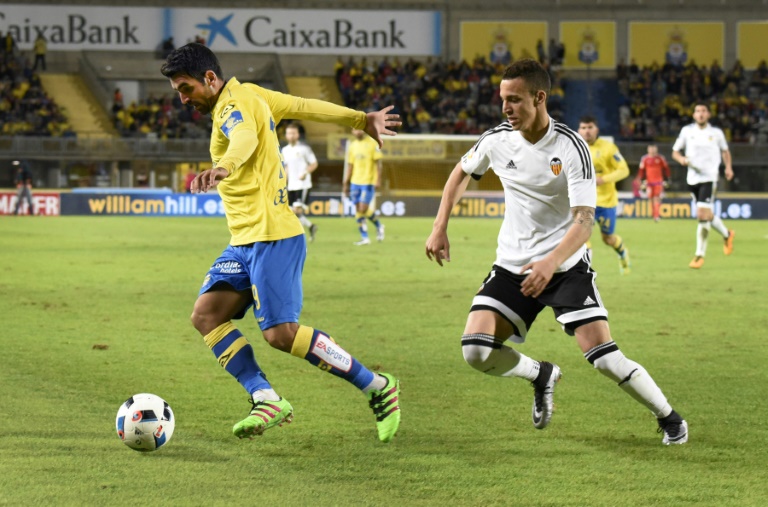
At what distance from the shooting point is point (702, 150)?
17453 mm

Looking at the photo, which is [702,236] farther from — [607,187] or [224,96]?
[224,96]

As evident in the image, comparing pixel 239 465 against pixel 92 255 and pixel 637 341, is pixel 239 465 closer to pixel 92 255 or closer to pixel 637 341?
pixel 637 341

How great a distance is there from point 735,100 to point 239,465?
41869 mm

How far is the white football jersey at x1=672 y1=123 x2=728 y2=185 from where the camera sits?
17312 millimetres

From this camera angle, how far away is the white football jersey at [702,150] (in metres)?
17.3

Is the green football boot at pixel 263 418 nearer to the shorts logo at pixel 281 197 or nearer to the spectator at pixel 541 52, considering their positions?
the shorts logo at pixel 281 197

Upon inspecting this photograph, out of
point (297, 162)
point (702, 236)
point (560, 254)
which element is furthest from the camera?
point (297, 162)

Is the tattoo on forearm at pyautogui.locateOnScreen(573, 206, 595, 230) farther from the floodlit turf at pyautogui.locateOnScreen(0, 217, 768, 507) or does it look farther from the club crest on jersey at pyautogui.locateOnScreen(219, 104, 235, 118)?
the club crest on jersey at pyautogui.locateOnScreen(219, 104, 235, 118)

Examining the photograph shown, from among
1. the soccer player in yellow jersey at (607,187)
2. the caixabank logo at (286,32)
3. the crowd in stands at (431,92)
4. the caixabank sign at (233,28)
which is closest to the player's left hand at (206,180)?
the soccer player in yellow jersey at (607,187)

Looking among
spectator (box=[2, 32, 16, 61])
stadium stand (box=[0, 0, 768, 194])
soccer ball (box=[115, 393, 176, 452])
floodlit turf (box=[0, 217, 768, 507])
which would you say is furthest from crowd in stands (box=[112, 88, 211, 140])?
soccer ball (box=[115, 393, 176, 452])

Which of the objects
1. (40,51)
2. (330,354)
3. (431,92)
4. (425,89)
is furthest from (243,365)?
(40,51)

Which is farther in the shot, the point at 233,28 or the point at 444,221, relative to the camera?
the point at 233,28

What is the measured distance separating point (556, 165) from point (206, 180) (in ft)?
6.03

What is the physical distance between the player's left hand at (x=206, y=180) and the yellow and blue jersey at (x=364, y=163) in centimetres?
1690
